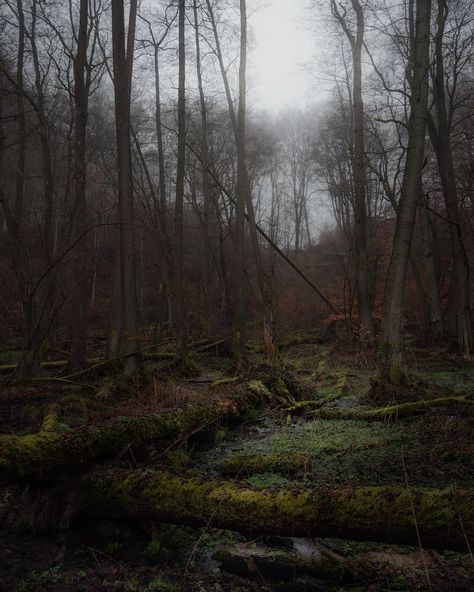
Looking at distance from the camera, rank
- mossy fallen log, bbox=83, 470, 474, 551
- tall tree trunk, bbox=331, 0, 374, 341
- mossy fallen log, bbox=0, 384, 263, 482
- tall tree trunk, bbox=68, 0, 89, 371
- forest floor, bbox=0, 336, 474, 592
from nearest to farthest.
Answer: mossy fallen log, bbox=83, 470, 474, 551, forest floor, bbox=0, 336, 474, 592, mossy fallen log, bbox=0, 384, 263, 482, tall tree trunk, bbox=68, 0, 89, 371, tall tree trunk, bbox=331, 0, 374, 341

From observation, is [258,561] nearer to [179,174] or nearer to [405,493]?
[405,493]

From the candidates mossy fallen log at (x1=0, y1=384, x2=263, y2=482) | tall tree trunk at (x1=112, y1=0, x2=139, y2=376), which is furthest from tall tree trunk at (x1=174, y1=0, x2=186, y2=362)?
mossy fallen log at (x1=0, y1=384, x2=263, y2=482)

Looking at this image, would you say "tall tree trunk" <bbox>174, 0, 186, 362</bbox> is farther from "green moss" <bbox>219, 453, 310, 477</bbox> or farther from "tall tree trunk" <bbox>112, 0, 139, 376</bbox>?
"green moss" <bbox>219, 453, 310, 477</bbox>

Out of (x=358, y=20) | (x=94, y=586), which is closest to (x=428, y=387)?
(x=94, y=586)

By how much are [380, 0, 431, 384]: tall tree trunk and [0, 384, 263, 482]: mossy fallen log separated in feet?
10.8

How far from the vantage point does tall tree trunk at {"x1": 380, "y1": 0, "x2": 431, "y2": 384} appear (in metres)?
7.65

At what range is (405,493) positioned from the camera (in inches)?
110

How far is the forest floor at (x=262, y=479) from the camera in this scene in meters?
2.92

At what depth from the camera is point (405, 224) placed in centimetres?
791

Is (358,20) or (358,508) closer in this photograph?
(358,508)

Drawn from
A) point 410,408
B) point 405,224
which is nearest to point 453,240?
point 405,224

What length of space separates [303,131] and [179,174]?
985 inches

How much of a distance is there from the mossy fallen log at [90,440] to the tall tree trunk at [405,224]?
130 inches

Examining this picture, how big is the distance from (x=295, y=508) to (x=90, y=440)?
7.06 feet
